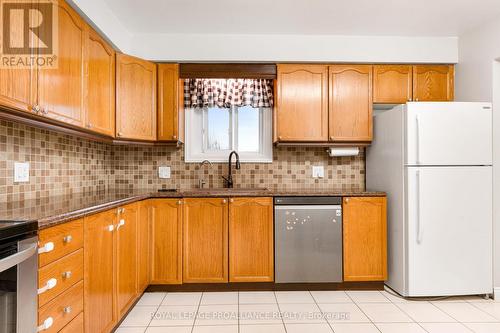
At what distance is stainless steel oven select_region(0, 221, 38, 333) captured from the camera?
1116 millimetres

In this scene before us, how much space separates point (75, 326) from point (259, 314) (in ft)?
4.35

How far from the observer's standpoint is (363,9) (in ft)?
8.68

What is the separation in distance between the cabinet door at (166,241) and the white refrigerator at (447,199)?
6.52 ft

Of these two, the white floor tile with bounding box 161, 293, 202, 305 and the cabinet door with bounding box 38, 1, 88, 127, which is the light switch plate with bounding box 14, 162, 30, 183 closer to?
the cabinet door with bounding box 38, 1, 88, 127

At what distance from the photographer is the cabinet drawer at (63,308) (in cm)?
134

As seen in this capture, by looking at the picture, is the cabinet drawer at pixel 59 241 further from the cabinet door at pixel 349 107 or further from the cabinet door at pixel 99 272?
the cabinet door at pixel 349 107

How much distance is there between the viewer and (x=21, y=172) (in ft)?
6.36

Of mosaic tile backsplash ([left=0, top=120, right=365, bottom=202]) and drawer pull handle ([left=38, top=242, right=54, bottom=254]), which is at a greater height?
mosaic tile backsplash ([left=0, top=120, right=365, bottom=202])

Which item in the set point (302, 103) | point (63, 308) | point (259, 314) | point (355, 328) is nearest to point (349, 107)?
point (302, 103)

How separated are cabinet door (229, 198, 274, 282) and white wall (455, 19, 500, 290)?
1.96 metres

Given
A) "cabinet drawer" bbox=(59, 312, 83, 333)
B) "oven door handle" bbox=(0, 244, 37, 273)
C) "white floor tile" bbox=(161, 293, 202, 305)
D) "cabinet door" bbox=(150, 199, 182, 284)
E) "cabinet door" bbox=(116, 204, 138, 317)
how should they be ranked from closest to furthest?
1. "oven door handle" bbox=(0, 244, 37, 273)
2. "cabinet drawer" bbox=(59, 312, 83, 333)
3. "cabinet door" bbox=(116, 204, 138, 317)
4. "white floor tile" bbox=(161, 293, 202, 305)
5. "cabinet door" bbox=(150, 199, 182, 284)

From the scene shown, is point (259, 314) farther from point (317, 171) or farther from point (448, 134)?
point (448, 134)

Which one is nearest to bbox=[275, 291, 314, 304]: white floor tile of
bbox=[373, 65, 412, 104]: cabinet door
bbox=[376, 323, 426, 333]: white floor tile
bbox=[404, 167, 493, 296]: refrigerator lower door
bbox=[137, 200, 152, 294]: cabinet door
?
bbox=[376, 323, 426, 333]: white floor tile

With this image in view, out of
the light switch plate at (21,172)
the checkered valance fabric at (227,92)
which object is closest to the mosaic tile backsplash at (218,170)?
the checkered valance fabric at (227,92)
